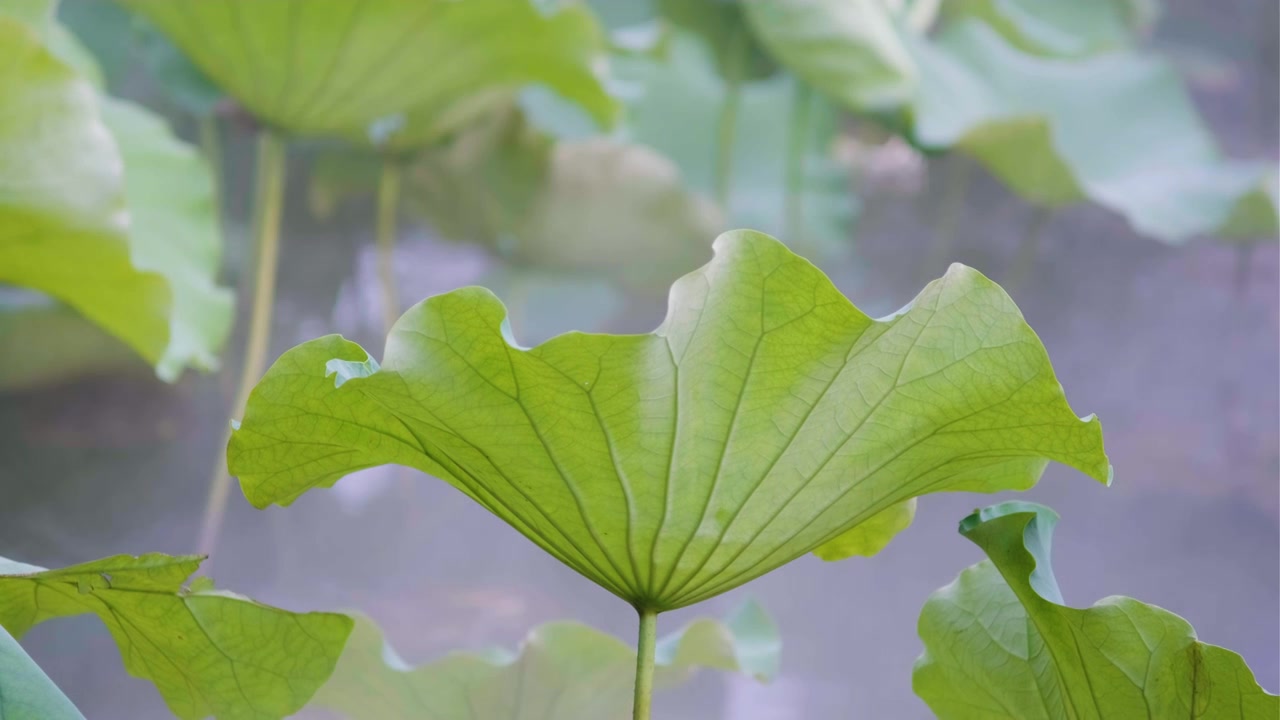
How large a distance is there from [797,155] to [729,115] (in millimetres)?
112

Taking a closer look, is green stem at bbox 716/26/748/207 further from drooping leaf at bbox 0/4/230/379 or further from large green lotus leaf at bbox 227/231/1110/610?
large green lotus leaf at bbox 227/231/1110/610

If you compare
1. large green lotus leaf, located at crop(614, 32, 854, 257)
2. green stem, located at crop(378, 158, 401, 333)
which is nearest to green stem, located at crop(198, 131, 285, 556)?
green stem, located at crop(378, 158, 401, 333)

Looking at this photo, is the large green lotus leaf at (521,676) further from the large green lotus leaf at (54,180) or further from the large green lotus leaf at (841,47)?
the large green lotus leaf at (841,47)

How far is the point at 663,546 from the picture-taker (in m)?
0.36

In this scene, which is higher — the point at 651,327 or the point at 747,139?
the point at 747,139

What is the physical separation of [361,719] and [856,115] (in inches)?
44.9

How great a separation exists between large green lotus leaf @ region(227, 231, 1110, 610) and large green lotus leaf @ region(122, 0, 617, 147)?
0.63m

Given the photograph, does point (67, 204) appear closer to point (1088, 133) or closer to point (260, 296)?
point (260, 296)

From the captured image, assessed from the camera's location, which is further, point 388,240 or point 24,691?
point 388,240

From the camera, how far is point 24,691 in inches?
12.2

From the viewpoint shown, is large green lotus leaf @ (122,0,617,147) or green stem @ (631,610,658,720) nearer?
green stem @ (631,610,658,720)

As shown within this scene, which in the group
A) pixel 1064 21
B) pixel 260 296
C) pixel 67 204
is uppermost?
pixel 1064 21

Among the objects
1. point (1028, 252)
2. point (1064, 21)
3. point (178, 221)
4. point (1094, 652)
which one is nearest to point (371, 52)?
point (178, 221)

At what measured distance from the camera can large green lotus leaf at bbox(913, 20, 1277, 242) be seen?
1.26 metres
